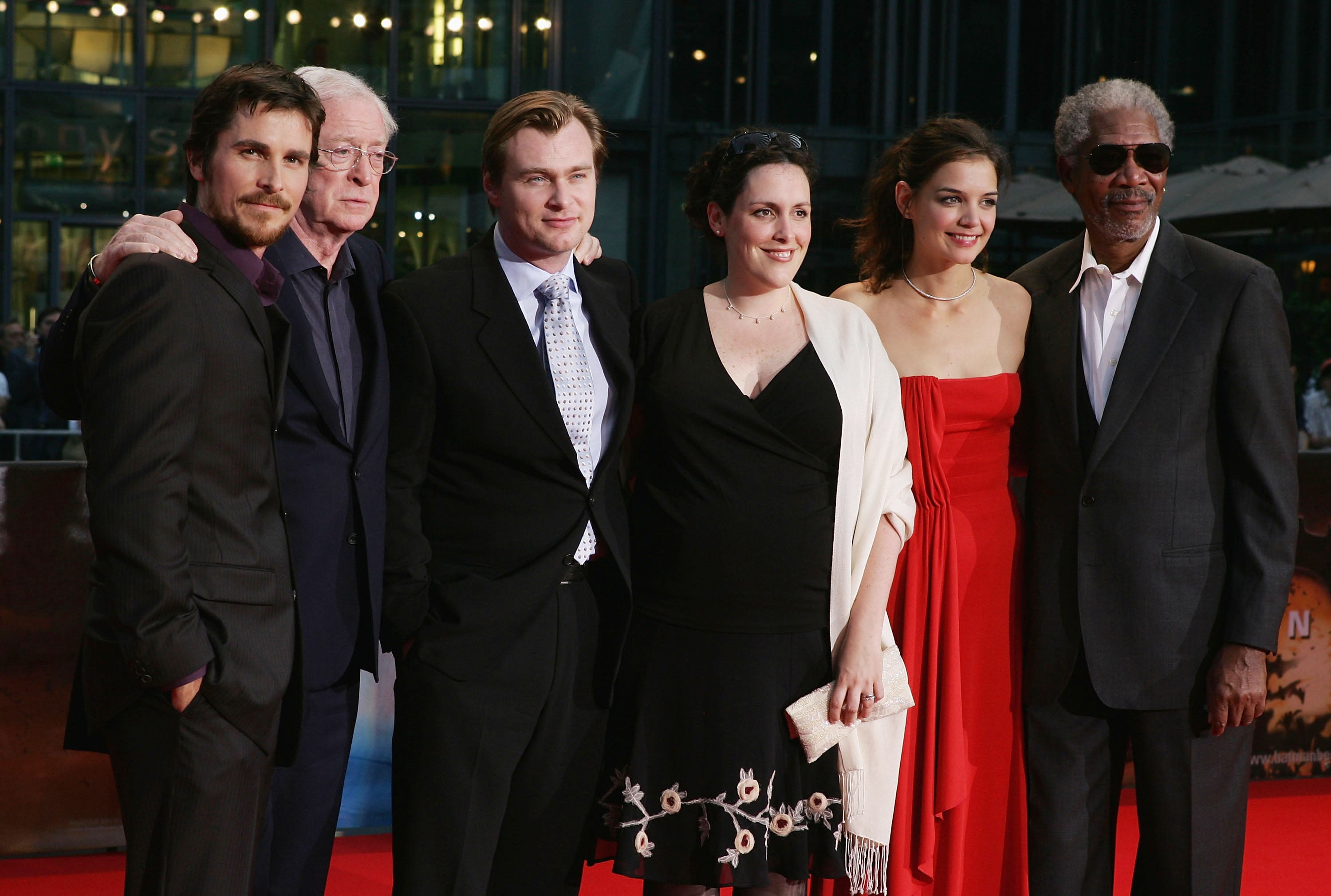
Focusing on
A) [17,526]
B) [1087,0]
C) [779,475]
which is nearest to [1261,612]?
[779,475]

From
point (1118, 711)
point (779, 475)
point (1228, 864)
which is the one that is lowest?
point (1228, 864)

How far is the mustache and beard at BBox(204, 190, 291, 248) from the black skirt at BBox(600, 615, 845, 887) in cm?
112

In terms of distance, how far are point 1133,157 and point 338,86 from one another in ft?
6.04

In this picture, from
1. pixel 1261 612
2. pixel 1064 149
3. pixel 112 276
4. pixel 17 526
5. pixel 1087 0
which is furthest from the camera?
pixel 1087 0

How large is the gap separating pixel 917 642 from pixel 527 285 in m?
1.23

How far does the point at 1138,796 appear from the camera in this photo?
298cm

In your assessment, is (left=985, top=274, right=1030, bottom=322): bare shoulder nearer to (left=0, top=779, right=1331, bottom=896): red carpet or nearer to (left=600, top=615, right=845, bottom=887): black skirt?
(left=600, top=615, right=845, bottom=887): black skirt

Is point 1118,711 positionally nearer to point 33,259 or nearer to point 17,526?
point 17,526

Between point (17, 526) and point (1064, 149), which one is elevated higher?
point (1064, 149)

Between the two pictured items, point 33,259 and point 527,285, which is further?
point 33,259

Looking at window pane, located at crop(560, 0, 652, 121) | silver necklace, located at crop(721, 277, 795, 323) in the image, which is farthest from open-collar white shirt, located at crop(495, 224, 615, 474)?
window pane, located at crop(560, 0, 652, 121)

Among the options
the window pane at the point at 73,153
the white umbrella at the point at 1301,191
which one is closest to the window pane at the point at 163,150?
the window pane at the point at 73,153

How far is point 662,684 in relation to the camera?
275cm

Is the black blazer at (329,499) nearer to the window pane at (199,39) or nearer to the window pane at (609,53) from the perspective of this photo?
Answer: the window pane at (199,39)
